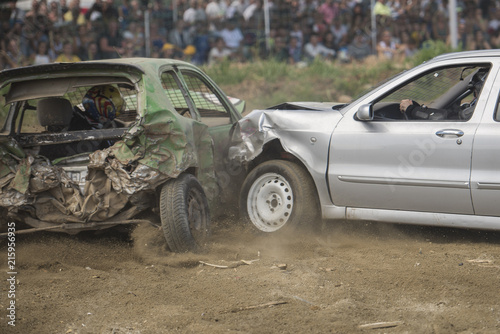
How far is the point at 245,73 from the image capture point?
1512 cm

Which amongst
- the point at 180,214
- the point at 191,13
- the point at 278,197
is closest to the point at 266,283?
the point at 180,214

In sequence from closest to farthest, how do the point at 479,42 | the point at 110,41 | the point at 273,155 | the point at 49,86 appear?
the point at 49,86 < the point at 273,155 < the point at 110,41 < the point at 479,42

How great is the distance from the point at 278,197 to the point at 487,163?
2010 millimetres

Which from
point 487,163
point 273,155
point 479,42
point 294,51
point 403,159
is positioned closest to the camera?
point 487,163

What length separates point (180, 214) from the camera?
5609 millimetres

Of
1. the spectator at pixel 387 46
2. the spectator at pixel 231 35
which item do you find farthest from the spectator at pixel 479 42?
the spectator at pixel 231 35

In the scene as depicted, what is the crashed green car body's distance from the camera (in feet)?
18.4

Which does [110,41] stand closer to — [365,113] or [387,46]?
[387,46]

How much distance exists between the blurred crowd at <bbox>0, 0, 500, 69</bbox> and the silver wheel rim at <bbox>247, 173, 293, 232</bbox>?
9.58 metres


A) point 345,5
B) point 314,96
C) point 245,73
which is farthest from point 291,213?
point 345,5

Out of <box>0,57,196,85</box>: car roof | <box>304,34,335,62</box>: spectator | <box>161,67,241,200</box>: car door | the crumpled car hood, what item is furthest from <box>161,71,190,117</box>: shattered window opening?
<box>304,34,335,62</box>: spectator

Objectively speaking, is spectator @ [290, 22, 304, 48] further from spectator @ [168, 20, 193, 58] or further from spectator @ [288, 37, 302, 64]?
spectator @ [168, 20, 193, 58]

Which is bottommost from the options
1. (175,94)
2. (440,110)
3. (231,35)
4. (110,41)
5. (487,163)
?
(487,163)

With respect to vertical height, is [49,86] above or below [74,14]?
below
